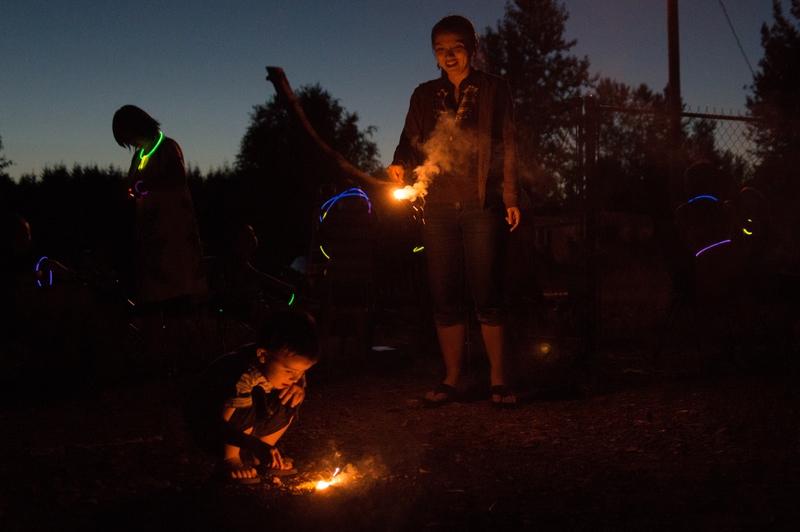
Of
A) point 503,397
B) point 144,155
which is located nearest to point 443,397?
point 503,397

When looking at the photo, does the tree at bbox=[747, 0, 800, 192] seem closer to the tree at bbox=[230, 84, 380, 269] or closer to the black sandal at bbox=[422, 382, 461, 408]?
the tree at bbox=[230, 84, 380, 269]

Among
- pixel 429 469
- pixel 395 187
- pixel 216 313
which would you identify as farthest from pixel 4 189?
pixel 429 469

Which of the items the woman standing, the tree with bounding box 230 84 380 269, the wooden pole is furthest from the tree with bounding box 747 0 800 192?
the woman standing

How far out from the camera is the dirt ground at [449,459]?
2502 mm

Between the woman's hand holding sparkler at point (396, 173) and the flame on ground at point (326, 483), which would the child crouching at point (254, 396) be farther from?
the woman's hand holding sparkler at point (396, 173)

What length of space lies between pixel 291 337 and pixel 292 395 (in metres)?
0.35

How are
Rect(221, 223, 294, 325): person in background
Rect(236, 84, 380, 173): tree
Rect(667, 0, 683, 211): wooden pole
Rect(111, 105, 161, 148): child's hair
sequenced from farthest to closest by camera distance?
Rect(236, 84, 380, 173): tree, Rect(667, 0, 683, 211): wooden pole, Rect(221, 223, 294, 325): person in background, Rect(111, 105, 161, 148): child's hair

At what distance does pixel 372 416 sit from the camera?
13.8 ft

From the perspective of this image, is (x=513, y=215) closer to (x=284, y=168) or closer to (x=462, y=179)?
(x=462, y=179)

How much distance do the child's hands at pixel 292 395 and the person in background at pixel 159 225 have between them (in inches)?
86.1

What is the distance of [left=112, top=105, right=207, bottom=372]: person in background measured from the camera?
A: 4.80 metres

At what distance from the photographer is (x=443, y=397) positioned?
437 centimetres

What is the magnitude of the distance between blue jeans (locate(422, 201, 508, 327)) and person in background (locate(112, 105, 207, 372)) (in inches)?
69.7

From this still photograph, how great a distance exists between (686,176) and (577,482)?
3.62 meters
